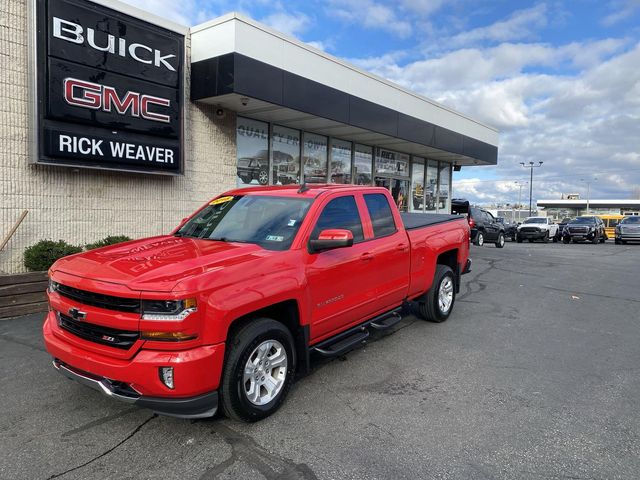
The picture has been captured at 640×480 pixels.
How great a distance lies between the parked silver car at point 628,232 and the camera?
28.1 meters

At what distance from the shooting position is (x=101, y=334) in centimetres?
332

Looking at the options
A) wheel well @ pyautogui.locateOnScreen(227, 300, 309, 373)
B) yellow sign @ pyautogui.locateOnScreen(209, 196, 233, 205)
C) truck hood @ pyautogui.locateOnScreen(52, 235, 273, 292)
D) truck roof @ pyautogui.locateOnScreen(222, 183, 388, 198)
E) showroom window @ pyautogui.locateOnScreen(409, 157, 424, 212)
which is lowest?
wheel well @ pyautogui.locateOnScreen(227, 300, 309, 373)

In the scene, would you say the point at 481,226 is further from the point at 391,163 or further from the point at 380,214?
the point at 380,214

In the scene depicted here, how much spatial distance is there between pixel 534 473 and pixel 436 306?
3.55 metres

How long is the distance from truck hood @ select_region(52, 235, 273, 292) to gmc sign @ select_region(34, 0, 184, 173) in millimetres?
4655

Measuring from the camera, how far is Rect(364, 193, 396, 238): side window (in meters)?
5.24

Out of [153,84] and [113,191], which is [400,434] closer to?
[113,191]

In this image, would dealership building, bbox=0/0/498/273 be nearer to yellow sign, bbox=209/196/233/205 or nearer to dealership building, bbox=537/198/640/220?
yellow sign, bbox=209/196/233/205

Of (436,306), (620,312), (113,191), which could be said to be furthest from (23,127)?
(620,312)

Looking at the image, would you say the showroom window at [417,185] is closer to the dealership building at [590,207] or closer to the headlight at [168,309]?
the headlight at [168,309]

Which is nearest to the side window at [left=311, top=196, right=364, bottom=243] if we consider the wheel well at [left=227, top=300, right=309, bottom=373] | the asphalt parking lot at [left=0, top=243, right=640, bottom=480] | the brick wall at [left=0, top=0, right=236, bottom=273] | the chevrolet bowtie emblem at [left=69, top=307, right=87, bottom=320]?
the wheel well at [left=227, top=300, right=309, bottom=373]

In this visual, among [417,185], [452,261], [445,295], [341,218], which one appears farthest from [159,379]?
[417,185]

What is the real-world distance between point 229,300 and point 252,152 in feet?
29.8

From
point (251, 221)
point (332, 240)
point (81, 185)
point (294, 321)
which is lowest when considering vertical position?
point (294, 321)
